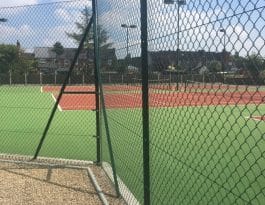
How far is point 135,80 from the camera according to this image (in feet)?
19.1

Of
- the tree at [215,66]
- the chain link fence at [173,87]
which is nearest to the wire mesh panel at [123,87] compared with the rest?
the chain link fence at [173,87]

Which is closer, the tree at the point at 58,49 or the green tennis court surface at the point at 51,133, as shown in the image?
the green tennis court surface at the point at 51,133

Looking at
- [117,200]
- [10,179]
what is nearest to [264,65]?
[117,200]

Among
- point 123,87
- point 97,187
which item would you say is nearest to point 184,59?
point 123,87

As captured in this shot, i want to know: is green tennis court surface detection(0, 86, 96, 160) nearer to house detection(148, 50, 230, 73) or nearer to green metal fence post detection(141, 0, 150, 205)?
green metal fence post detection(141, 0, 150, 205)

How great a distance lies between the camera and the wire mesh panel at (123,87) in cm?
583

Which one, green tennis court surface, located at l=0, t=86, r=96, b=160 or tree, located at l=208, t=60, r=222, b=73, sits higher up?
tree, located at l=208, t=60, r=222, b=73

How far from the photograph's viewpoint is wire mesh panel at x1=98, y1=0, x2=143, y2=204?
230 inches

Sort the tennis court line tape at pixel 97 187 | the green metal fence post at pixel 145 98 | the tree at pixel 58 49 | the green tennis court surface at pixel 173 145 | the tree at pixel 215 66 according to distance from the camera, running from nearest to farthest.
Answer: the tree at pixel 215 66 < the green metal fence post at pixel 145 98 < the green tennis court surface at pixel 173 145 < the tennis court line tape at pixel 97 187 < the tree at pixel 58 49

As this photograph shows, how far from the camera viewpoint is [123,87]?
679 cm

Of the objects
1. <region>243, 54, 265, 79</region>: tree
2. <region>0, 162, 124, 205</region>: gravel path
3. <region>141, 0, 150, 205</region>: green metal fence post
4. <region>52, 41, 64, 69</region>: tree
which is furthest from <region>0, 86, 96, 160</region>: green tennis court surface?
<region>243, 54, 265, 79</region>: tree

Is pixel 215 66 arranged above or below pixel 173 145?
above

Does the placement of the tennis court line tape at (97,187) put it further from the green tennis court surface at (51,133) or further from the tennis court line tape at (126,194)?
the green tennis court surface at (51,133)

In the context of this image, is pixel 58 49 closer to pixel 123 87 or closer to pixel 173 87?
pixel 123 87
